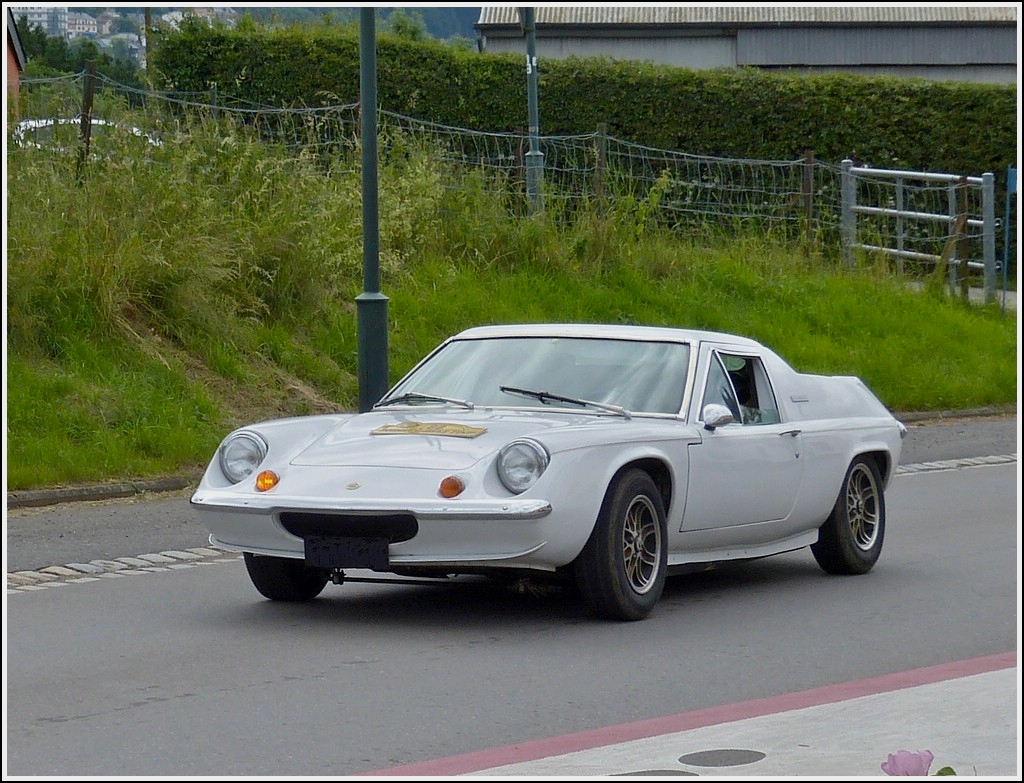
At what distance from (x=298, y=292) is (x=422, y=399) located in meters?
8.88

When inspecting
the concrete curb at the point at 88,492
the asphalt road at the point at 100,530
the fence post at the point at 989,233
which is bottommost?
the asphalt road at the point at 100,530

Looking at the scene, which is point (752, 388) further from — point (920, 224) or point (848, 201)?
point (920, 224)

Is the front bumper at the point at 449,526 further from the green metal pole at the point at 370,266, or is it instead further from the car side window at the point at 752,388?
the green metal pole at the point at 370,266

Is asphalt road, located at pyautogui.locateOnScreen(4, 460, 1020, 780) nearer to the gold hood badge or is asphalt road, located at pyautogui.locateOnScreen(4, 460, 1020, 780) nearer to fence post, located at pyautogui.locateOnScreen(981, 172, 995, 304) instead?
the gold hood badge

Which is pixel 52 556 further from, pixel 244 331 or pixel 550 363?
pixel 244 331

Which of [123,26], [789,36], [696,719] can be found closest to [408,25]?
[789,36]

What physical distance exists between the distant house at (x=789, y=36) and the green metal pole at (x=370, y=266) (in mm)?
31333

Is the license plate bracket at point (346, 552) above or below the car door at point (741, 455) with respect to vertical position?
below

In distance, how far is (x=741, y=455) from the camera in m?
8.70

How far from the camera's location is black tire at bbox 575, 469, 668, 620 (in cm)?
773

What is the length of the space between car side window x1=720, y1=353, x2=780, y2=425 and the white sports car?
10mm

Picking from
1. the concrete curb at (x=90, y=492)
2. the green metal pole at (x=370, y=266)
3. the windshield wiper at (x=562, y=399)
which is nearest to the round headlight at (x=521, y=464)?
the windshield wiper at (x=562, y=399)

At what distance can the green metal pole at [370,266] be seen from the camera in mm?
12906

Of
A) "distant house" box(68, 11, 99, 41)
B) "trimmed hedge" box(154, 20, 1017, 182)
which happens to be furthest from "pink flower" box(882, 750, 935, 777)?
"trimmed hedge" box(154, 20, 1017, 182)
